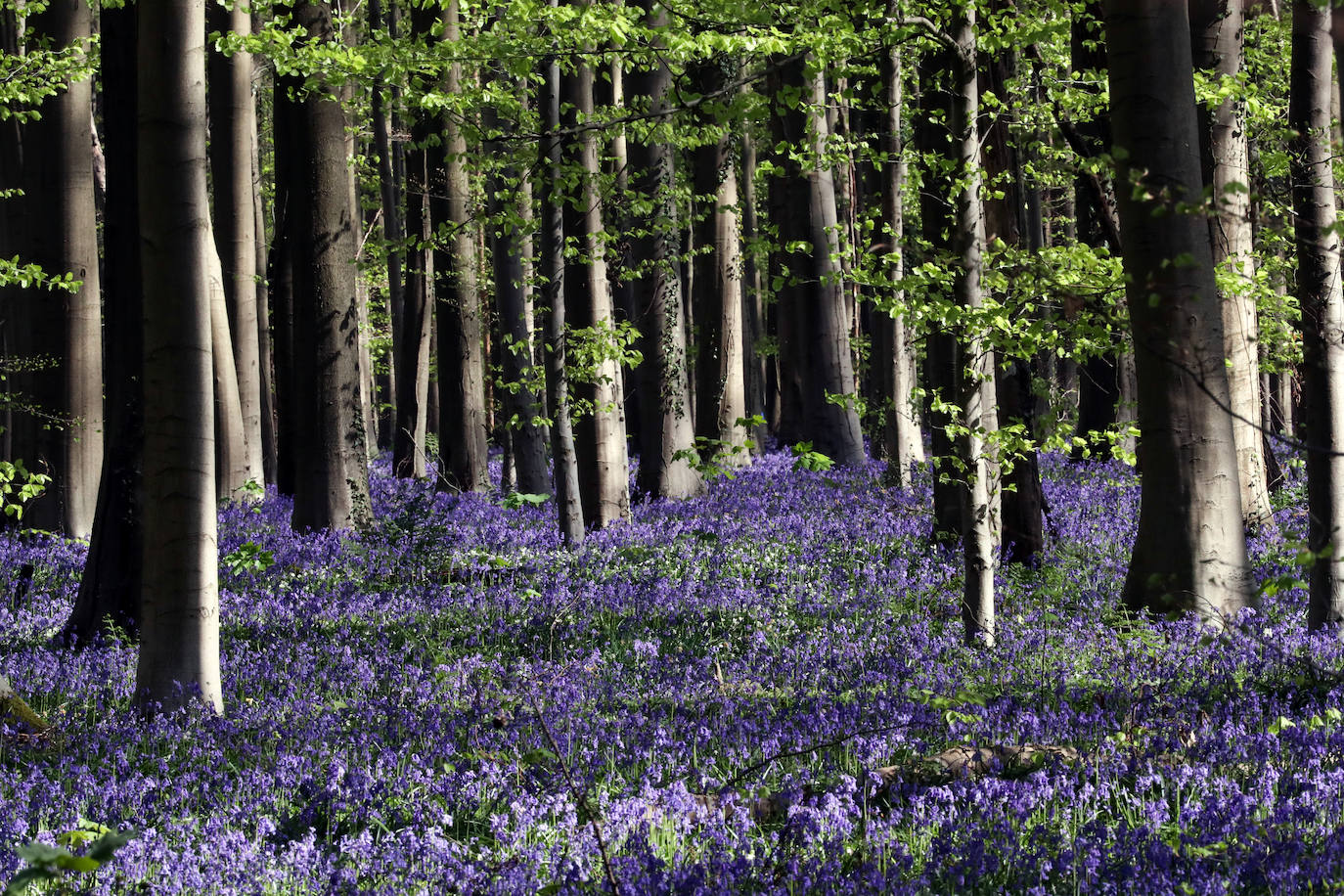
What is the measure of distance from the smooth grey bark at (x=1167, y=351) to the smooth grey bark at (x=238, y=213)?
41.1 ft

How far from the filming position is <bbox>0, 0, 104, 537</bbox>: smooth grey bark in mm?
13062

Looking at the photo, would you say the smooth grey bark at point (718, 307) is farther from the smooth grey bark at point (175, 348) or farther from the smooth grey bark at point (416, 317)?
the smooth grey bark at point (175, 348)

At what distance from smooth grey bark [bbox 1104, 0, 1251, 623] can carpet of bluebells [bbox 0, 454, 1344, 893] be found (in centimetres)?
50

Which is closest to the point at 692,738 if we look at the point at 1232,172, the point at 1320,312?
the point at 1320,312

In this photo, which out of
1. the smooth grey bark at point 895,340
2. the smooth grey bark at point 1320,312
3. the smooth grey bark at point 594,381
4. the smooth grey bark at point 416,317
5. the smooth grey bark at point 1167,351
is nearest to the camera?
the smooth grey bark at point 1320,312

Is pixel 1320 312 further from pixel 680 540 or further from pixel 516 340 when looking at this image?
pixel 516 340

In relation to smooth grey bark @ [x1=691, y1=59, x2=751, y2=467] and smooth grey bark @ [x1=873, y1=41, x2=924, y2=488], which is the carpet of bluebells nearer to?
smooth grey bark @ [x1=873, y1=41, x2=924, y2=488]

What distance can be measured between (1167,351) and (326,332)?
8721 millimetres

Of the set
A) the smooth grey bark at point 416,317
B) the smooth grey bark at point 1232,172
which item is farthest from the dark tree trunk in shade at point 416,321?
the smooth grey bark at point 1232,172

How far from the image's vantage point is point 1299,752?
4828 millimetres

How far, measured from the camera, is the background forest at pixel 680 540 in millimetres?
4145

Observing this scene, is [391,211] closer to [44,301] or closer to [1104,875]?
[44,301]

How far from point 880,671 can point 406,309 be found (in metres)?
14.4

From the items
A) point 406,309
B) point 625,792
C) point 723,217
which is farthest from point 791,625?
A: point 406,309
